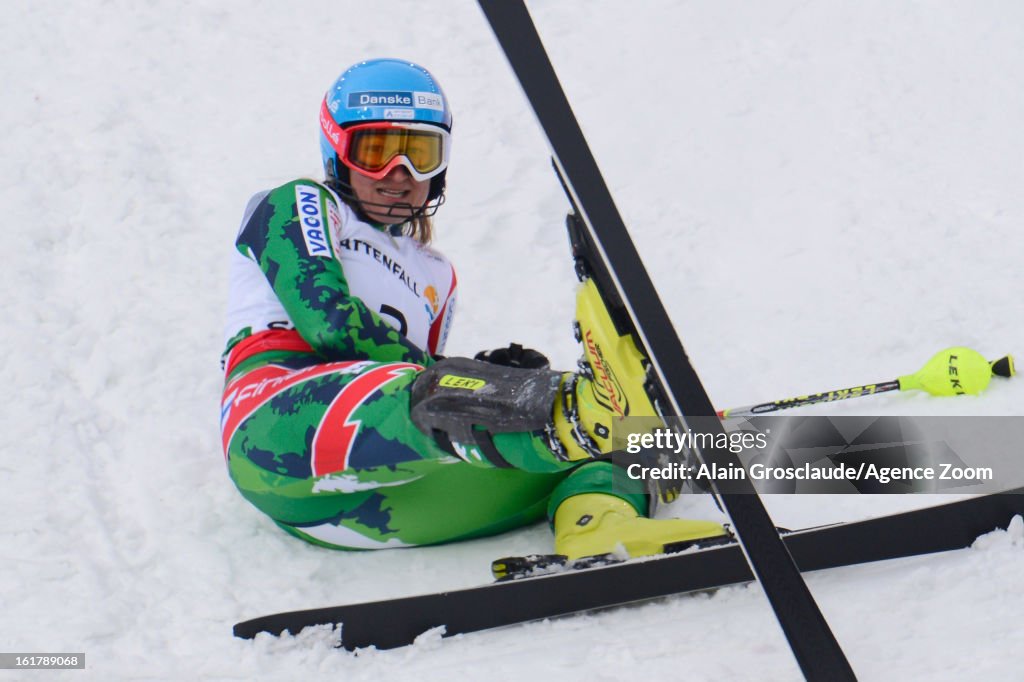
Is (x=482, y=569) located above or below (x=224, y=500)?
below

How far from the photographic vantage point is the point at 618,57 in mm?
6262

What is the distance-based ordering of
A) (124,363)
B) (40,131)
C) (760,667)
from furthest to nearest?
(40,131) → (124,363) → (760,667)

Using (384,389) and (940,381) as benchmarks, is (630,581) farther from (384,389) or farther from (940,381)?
(940,381)

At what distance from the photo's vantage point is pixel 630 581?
270 centimetres

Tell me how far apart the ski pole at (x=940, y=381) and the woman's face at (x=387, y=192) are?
4.24 ft

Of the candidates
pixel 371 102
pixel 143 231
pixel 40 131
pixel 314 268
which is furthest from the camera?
pixel 40 131

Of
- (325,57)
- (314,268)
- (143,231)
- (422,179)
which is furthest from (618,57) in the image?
(314,268)

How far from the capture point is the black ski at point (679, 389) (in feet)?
7.04

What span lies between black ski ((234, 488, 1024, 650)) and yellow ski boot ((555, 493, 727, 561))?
0.14 m

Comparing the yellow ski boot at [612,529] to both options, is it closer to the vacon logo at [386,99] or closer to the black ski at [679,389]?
the black ski at [679,389]

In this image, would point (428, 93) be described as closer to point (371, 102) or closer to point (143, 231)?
point (371, 102)

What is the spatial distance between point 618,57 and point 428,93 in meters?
3.11

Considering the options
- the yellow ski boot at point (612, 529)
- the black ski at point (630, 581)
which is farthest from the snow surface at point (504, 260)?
the yellow ski boot at point (612, 529)

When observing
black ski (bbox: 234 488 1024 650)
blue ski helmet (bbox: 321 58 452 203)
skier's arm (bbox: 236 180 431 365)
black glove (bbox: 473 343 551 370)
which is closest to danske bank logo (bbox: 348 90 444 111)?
blue ski helmet (bbox: 321 58 452 203)
